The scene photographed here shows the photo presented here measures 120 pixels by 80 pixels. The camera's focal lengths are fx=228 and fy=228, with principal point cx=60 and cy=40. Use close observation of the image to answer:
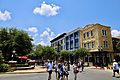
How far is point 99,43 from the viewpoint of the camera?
167 feet

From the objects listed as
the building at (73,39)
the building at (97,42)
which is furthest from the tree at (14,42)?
the building at (73,39)

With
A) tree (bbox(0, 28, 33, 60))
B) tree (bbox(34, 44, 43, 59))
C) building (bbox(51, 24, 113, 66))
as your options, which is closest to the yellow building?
building (bbox(51, 24, 113, 66))

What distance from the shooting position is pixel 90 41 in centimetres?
5400

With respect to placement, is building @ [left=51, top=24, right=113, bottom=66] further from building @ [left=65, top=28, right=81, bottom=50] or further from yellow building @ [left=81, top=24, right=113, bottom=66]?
building @ [left=65, top=28, right=81, bottom=50]

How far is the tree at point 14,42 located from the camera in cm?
4544

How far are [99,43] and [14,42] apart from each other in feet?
61.4

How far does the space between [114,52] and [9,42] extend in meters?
25.2

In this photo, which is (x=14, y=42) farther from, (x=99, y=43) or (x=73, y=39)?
(x=73, y=39)

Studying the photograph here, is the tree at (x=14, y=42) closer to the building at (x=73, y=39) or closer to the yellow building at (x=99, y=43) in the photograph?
the yellow building at (x=99, y=43)

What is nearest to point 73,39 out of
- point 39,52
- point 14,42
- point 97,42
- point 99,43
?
point 39,52

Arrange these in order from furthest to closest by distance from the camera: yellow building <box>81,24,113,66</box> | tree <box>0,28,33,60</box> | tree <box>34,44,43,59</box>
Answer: tree <box>34,44,43,59</box> → yellow building <box>81,24,113,66</box> → tree <box>0,28,33,60</box>

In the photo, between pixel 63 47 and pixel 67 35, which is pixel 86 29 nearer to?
pixel 67 35

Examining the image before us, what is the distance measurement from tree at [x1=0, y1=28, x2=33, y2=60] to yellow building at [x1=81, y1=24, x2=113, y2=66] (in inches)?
578

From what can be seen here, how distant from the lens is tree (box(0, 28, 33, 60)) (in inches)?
1789
